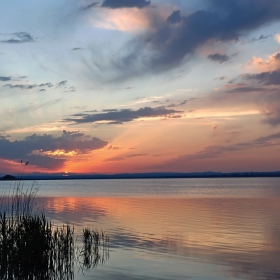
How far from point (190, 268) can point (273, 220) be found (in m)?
13.4

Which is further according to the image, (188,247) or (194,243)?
(194,243)

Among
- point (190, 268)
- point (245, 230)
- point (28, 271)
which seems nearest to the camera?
point (28, 271)

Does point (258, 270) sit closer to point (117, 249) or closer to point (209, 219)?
point (117, 249)

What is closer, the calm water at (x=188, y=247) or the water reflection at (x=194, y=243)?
the calm water at (x=188, y=247)

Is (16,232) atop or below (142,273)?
atop

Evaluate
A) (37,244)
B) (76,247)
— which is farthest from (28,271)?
(76,247)

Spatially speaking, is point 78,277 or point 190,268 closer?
point 78,277

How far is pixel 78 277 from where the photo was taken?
473 inches

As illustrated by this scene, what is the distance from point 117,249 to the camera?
15.8 m

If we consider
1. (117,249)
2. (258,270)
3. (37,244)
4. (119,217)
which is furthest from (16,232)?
(119,217)

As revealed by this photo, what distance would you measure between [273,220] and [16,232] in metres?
17.7

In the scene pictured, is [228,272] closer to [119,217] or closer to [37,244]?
[37,244]

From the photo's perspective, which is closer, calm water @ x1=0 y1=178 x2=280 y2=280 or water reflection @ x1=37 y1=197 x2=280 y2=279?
calm water @ x1=0 y1=178 x2=280 y2=280

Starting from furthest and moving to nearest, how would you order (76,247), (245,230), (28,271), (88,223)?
1. (88,223)
2. (245,230)
3. (76,247)
4. (28,271)
